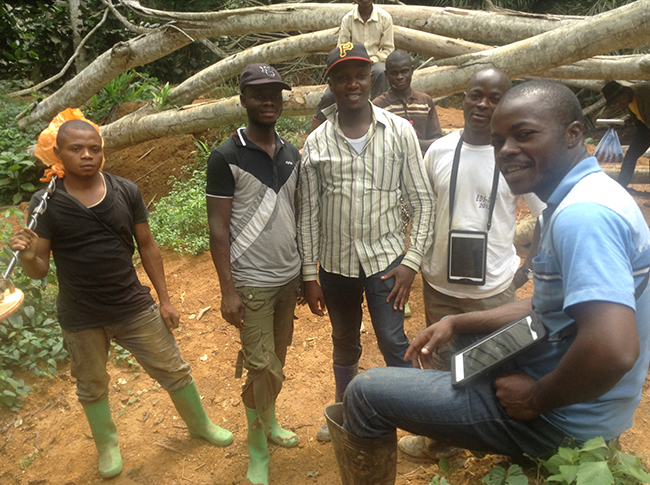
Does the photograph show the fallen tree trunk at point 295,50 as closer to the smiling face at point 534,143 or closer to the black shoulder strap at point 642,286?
the smiling face at point 534,143

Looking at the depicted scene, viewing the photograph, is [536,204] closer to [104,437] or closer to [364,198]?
[364,198]

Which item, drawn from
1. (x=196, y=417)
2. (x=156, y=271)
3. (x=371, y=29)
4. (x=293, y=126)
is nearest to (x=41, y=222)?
(x=156, y=271)

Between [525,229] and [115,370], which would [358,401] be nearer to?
[115,370]

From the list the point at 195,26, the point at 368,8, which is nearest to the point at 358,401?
the point at 368,8

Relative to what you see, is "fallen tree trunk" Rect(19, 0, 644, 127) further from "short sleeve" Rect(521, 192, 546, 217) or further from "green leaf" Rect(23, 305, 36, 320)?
"green leaf" Rect(23, 305, 36, 320)

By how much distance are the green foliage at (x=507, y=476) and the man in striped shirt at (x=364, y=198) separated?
3.18 ft

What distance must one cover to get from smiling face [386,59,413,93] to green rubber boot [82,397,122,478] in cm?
318

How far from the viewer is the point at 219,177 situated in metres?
2.44

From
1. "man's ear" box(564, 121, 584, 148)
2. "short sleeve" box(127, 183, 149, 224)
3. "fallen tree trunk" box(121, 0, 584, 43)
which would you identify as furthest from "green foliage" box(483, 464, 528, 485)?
"fallen tree trunk" box(121, 0, 584, 43)

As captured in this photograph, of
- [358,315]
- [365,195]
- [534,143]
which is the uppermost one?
[534,143]

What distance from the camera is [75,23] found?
35.2ft

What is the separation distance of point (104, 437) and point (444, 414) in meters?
2.29

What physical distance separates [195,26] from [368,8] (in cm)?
287

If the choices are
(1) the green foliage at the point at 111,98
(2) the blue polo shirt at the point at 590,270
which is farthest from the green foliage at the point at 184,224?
(2) the blue polo shirt at the point at 590,270
